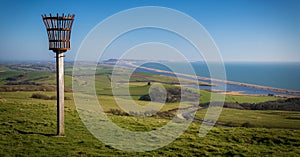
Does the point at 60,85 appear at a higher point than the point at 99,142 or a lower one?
higher

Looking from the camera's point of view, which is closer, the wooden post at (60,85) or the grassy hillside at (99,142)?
the grassy hillside at (99,142)

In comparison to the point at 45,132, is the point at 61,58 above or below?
above

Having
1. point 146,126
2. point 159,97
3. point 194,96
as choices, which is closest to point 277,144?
point 146,126

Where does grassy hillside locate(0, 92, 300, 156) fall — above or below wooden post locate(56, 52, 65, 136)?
below

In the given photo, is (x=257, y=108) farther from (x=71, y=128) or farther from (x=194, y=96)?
(x=71, y=128)

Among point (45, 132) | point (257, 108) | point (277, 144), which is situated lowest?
point (257, 108)

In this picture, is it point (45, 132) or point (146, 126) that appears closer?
point (45, 132)

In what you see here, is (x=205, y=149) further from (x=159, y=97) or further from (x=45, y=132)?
(x=159, y=97)

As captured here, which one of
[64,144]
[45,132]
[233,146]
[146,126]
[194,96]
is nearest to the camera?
[64,144]

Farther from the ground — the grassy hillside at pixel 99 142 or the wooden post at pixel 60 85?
the wooden post at pixel 60 85

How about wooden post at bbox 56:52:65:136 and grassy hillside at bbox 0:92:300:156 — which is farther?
wooden post at bbox 56:52:65:136

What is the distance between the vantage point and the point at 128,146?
9.47 metres

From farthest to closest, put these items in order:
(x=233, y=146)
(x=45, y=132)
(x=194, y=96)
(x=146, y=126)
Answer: (x=194, y=96), (x=146, y=126), (x=45, y=132), (x=233, y=146)

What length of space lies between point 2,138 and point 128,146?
4894 millimetres
